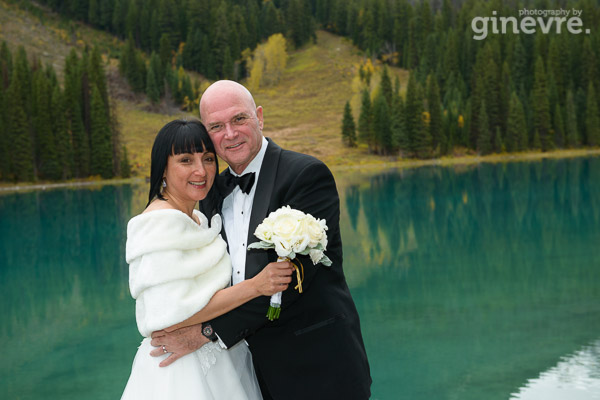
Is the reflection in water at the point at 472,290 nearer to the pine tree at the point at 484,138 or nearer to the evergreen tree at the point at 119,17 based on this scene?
the pine tree at the point at 484,138

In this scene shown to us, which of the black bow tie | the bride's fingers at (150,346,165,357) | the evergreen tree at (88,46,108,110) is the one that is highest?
the evergreen tree at (88,46,108,110)

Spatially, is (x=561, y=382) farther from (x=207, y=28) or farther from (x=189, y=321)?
(x=207, y=28)

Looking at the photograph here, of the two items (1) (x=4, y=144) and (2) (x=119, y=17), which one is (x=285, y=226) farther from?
(2) (x=119, y=17)

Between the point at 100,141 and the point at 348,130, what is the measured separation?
1176 inches

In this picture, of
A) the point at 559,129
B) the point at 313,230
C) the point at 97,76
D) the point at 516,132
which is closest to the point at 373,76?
the point at 516,132

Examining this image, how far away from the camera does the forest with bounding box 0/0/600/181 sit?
66312 mm

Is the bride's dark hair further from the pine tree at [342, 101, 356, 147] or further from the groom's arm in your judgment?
the pine tree at [342, 101, 356, 147]

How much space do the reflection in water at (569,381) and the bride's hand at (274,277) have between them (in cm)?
513

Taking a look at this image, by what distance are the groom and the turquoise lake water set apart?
13.8 feet

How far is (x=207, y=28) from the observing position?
127m

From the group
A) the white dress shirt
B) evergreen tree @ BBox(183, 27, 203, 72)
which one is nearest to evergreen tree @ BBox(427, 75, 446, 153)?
evergreen tree @ BBox(183, 27, 203, 72)

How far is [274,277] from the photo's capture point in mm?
3199

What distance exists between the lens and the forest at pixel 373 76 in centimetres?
6631

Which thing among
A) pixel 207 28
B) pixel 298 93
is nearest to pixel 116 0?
pixel 207 28
